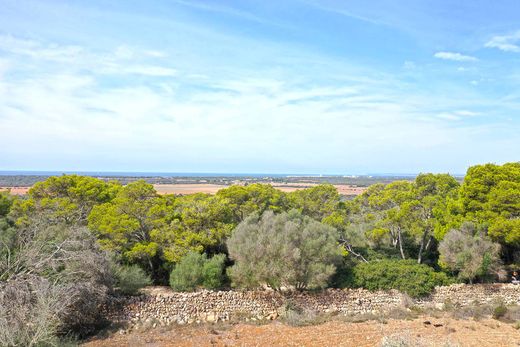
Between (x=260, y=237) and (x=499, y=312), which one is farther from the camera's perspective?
(x=260, y=237)

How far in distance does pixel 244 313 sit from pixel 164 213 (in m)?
A: 6.91

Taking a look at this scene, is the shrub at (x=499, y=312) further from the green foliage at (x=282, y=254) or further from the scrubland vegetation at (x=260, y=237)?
the green foliage at (x=282, y=254)

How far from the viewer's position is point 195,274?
15.9m

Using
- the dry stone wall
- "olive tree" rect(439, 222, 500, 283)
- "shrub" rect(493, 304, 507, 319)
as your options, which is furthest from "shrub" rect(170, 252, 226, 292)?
"shrub" rect(493, 304, 507, 319)

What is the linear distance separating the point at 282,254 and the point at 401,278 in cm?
606

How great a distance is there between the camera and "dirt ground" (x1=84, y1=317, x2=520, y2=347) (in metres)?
11.7

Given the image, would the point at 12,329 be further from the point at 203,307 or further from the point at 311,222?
the point at 311,222

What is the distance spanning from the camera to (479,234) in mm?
17203

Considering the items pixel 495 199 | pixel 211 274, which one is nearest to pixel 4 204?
pixel 211 274

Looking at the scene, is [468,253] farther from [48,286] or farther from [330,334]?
[48,286]

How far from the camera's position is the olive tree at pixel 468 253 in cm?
1638

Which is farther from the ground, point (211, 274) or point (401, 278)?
point (211, 274)

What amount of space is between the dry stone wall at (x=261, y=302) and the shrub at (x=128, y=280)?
0.63m

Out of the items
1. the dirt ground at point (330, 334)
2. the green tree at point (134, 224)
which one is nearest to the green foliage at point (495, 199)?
the dirt ground at point (330, 334)
